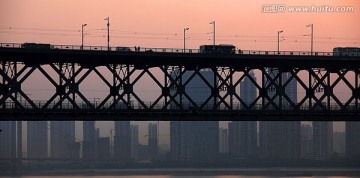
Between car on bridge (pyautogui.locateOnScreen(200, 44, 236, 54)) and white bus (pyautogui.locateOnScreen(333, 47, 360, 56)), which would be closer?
car on bridge (pyautogui.locateOnScreen(200, 44, 236, 54))

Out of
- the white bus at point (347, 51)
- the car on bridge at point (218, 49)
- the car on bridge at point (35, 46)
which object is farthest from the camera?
the white bus at point (347, 51)

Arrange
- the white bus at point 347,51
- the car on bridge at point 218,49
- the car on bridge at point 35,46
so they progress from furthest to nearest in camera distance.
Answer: the white bus at point 347,51
the car on bridge at point 218,49
the car on bridge at point 35,46

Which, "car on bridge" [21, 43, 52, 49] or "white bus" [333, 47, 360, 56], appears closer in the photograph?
"car on bridge" [21, 43, 52, 49]

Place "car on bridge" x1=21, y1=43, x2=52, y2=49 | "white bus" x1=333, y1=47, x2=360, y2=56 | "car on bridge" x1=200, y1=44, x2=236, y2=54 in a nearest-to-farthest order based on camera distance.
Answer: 1. "car on bridge" x1=21, y1=43, x2=52, y2=49
2. "car on bridge" x1=200, y1=44, x2=236, y2=54
3. "white bus" x1=333, y1=47, x2=360, y2=56

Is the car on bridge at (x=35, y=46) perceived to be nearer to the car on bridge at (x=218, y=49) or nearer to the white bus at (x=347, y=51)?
the car on bridge at (x=218, y=49)

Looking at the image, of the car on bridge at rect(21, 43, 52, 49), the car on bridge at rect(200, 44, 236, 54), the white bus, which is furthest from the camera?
the white bus

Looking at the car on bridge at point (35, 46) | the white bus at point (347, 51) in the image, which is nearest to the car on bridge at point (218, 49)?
the white bus at point (347, 51)

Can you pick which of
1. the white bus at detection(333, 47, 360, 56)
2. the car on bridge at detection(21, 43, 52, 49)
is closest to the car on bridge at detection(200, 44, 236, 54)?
the white bus at detection(333, 47, 360, 56)

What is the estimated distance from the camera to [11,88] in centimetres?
12588

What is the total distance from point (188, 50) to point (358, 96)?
2290cm

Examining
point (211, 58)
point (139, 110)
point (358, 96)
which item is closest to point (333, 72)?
point (358, 96)

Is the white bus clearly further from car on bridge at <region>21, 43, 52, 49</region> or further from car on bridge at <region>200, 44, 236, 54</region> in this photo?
car on bridge at <region>21, 43, 52, 49</region>

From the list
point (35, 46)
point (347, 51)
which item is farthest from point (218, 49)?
point (35, 46)

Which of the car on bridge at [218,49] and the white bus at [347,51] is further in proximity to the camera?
the white bus at [347,51]
